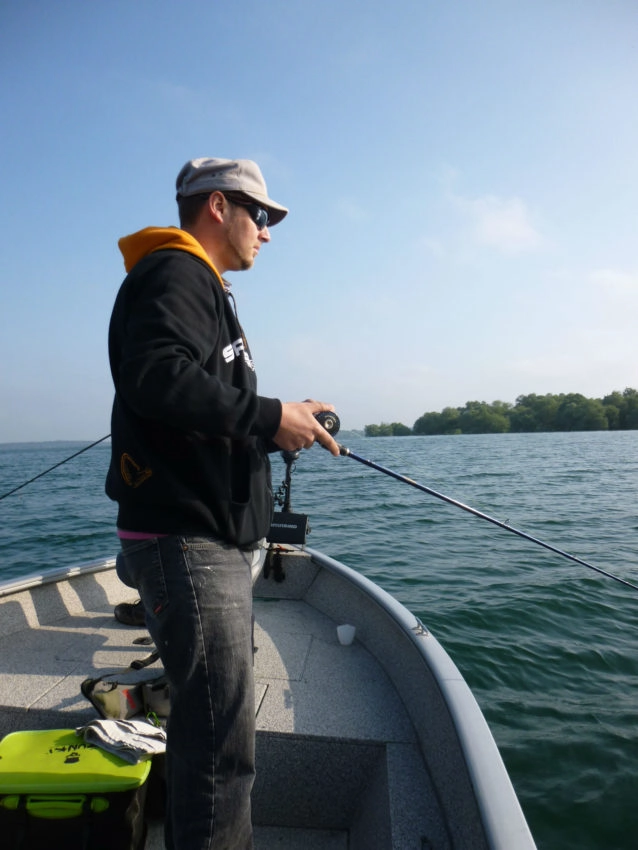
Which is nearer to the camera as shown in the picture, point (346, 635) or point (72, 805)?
point (72, 805)

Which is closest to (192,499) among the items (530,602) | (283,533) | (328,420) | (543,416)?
(328,420)

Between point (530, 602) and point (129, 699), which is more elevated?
point (129, 699)

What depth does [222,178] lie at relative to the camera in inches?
66.3

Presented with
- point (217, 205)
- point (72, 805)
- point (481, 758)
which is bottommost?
point (72, 805)

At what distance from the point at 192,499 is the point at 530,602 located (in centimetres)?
631

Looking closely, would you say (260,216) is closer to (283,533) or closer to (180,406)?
(180,406)

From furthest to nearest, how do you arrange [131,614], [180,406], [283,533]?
[283,533]
[131,614]
[180,406]

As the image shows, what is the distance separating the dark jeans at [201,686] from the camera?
141 cm

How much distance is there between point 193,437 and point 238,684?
0.69m

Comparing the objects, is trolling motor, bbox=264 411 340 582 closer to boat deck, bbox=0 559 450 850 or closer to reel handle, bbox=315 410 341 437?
boat deck, bbox=0 559 450 850

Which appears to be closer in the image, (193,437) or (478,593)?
(193,437)

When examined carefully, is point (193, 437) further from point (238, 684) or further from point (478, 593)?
point (478, 593)

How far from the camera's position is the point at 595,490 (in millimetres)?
16812

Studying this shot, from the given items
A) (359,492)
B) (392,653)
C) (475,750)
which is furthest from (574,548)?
(359,492)
